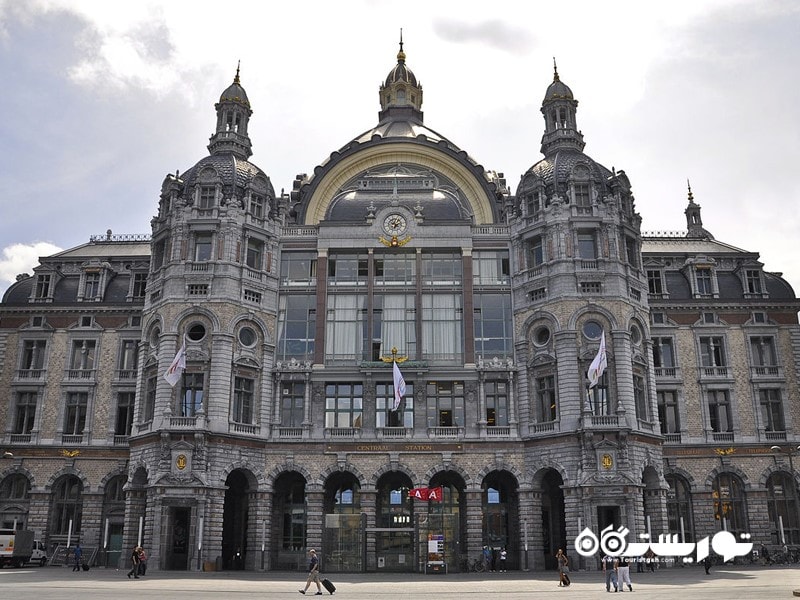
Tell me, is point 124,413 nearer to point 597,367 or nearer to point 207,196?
point 207,196

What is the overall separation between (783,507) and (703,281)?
64.3 ft

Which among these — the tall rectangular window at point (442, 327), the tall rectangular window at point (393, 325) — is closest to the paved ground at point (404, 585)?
the tall rectangular window at point (442, 327)

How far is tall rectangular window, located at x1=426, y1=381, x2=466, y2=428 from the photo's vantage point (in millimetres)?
60188

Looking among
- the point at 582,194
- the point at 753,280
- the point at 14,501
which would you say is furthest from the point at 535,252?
the point at 14,501

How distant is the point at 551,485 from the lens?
196 ft

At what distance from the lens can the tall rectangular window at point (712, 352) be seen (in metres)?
66.6

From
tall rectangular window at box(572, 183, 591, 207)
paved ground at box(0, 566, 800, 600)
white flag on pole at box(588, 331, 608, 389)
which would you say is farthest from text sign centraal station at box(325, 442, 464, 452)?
tall rectangular window at box(572, 183, 591, 207)

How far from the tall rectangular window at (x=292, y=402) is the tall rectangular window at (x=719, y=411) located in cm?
3321

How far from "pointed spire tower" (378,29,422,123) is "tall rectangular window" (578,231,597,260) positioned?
29.2 m

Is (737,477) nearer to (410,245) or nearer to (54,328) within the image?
(410,245)

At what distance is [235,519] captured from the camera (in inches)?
2368

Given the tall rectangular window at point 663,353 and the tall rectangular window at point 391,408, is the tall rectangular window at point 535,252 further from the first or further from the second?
the tall rectangular window at point 391,408

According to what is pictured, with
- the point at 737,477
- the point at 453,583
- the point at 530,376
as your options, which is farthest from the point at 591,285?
the point at 453,583

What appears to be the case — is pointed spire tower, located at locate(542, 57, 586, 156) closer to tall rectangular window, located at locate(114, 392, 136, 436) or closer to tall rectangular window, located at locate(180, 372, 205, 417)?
tall rectangular window, located at locate(180, 372, 205, 417)
